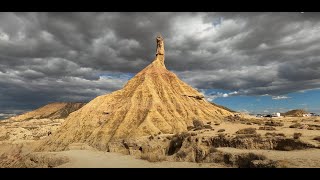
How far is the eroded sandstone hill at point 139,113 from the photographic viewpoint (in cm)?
5425

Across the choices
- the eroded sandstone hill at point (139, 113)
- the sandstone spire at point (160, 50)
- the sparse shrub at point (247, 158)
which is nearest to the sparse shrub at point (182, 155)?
the sparse shrub at point (247, 158)

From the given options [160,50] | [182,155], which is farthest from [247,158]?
[160,50]

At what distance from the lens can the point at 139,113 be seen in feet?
191

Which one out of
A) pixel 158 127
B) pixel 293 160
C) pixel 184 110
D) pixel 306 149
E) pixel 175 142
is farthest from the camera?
pixel 184 110

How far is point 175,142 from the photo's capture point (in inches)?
1296

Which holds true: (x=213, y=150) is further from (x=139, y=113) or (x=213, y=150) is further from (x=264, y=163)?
(x=139, y=113)

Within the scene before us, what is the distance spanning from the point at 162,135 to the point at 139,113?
19468 millimetres

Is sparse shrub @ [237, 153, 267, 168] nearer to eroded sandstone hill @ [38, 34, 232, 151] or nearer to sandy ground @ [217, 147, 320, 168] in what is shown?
sandy ground @ [217, 147, 320, 168]

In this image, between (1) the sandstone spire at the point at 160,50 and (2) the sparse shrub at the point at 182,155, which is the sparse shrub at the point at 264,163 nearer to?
(2) the sparse shrub at the point at 182,155

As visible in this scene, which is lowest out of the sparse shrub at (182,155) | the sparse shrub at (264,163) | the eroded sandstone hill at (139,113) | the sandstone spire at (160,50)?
the sparse shrub at (264,163)
